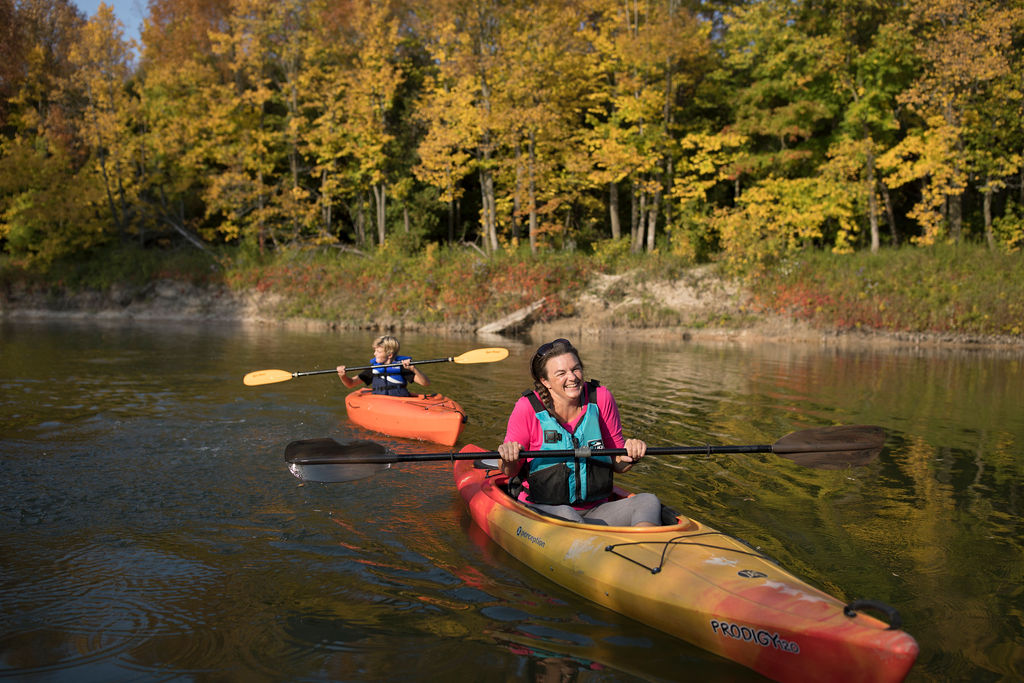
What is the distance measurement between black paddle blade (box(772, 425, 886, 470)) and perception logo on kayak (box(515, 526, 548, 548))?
1704 millimetres

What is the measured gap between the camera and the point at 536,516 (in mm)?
4672

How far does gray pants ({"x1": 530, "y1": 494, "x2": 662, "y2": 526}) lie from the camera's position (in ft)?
14.5

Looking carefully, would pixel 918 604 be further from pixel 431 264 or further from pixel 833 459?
pixel 431 264

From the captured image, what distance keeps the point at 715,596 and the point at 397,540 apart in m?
2.37

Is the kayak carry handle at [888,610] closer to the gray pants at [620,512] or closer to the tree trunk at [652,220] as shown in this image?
the gray pants at [620,512]

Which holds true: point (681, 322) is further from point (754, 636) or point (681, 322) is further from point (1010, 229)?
point (754, 636)

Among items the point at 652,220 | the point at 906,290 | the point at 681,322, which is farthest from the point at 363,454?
Result: the point at 652,220

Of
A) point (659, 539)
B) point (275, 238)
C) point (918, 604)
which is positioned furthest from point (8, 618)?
point (275, 238)

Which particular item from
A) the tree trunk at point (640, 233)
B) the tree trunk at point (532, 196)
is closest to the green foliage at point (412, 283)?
the tree trunk at point (532, 196)

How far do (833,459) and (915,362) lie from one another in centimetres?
1142

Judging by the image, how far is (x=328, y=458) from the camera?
17.4 ft

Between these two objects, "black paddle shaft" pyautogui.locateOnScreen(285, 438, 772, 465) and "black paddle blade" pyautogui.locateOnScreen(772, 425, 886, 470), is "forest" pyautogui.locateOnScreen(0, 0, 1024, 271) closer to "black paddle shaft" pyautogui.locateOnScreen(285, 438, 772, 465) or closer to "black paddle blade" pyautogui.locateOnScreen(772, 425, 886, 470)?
"black paddle blade" pyautogui.locateOnScreen(772, 425, 886, 470)

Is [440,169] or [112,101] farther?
[112,101]

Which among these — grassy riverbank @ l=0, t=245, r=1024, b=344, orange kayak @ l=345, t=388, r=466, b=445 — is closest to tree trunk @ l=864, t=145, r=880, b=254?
grassy riverbank @ l=0, t=245, r=1024, b=344
